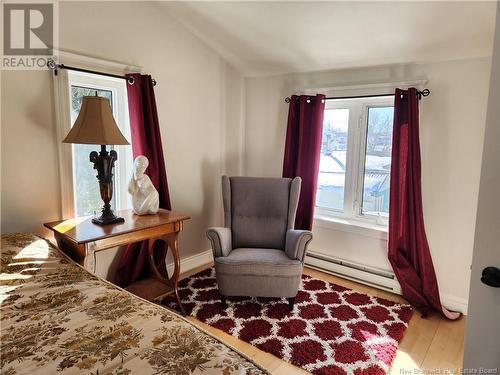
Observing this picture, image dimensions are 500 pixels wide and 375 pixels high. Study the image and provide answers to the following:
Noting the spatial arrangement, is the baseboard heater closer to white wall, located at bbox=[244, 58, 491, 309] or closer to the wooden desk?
white wall, located at bbox=[244, 58, 491, 309]

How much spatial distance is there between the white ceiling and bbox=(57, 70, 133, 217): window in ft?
2.96

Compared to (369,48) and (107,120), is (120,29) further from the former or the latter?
(369,48)

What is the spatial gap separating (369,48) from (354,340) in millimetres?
2171

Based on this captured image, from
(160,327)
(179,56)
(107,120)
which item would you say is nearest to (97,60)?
(107,120)

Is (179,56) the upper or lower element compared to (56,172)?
upper

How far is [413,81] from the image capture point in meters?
2.55

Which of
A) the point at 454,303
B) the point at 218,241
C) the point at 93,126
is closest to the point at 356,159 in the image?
the point at 454,303

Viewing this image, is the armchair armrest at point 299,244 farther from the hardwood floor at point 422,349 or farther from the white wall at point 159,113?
the white wall at point 159,113

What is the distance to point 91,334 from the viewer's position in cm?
103

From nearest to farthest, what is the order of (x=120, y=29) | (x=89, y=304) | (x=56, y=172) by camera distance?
(x=89, y=304) < (x=56, y=172) < (x=120, y=29)

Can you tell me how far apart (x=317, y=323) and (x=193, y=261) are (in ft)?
4.77

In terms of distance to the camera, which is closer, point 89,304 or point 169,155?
point 89,304

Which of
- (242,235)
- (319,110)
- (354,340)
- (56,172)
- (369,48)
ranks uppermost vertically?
(369,48)

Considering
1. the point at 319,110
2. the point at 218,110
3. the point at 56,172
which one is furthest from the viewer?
the point at 218,110
